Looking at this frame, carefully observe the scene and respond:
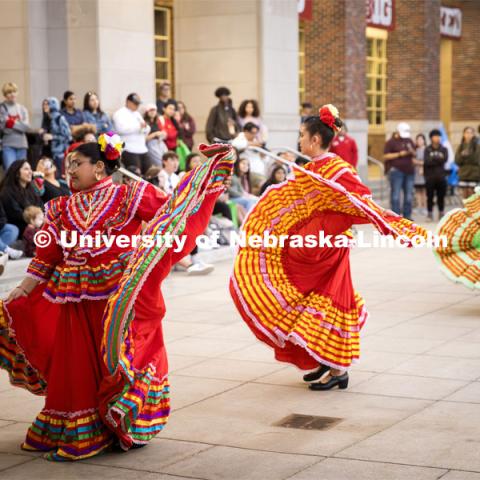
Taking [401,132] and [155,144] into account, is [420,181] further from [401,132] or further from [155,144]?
[155,144]

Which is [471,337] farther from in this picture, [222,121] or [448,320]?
[222,121]

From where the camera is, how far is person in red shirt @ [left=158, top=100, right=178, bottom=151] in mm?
15438

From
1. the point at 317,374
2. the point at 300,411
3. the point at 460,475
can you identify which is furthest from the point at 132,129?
the point at 460,475

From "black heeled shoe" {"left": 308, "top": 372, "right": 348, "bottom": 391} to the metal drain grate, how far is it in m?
0.63

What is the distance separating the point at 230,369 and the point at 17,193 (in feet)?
16.5

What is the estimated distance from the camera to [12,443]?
18.2 ft

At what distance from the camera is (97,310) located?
5375mm

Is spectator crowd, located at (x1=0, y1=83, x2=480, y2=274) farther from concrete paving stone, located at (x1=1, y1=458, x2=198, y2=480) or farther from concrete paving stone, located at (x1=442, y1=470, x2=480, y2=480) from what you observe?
concrete paving stone, located at (x1=442, y1=470, x2=480, y2=480)

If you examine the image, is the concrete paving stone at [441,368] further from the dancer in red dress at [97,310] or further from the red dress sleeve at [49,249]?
the red dress sleeve at [49,249]

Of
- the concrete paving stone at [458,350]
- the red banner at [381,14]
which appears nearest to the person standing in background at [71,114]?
the concrete paving stone at [458,350]

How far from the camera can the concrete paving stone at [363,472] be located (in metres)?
4.86

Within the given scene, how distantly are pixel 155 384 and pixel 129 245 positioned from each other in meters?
0.72

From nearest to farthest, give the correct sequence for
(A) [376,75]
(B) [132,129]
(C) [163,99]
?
(B) [132,129] → (C) [163,99] → (A) [376,75]

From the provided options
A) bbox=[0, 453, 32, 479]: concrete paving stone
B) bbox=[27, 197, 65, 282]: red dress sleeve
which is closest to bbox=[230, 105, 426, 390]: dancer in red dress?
bbox=[27, 197, 65, 282]: red dress sleeve
